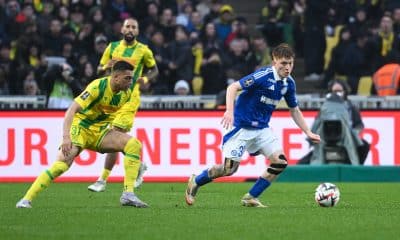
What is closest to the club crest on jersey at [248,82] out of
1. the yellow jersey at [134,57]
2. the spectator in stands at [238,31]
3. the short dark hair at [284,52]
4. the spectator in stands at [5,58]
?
the short dark hair at [284,52]

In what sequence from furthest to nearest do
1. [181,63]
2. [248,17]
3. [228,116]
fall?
[248,17], [181,63], [228,116]

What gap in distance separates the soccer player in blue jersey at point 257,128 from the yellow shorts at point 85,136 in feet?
4.16

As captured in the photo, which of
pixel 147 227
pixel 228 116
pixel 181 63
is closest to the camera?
pixel 147 227

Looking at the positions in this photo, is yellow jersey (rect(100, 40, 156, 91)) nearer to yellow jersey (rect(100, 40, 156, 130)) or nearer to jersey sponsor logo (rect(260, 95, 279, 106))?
yellow jersey (rect(100, 40, 156, 130))

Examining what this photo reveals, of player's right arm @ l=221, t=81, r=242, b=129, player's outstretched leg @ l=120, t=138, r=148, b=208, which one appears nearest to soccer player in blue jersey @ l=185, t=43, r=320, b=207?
player's right arm @ l=221, t=81, r=242, b=129

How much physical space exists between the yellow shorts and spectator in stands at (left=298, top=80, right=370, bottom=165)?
7541mm

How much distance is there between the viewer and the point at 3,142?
21.3 meters

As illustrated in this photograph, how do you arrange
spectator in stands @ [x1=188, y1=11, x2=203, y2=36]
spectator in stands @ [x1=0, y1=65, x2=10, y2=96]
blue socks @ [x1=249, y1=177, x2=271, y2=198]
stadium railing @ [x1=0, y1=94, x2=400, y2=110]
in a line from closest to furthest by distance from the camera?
1. blue socks @ [x1=249, y1=177, x2=271, y2=198]
2. stadium railing @ [x1=0, y1=94, x2=400, y2=110]
3. spectator in stands @ [x1=0, y1=65, x2=10, y2=96]
4. spectator in stands @ [x1=188, y1=11, x2=203, y2=36]

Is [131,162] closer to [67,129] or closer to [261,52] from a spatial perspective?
[67,129]

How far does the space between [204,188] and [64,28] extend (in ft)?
27.8

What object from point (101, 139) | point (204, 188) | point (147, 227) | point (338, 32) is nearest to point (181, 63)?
point (338, 32)

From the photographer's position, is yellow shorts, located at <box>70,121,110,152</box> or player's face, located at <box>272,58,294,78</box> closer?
player's face, located at <box>272,58,294,78</box>

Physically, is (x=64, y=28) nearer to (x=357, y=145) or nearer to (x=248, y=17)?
(x=248, y=17)

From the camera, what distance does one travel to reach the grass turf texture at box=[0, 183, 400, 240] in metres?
10.9
